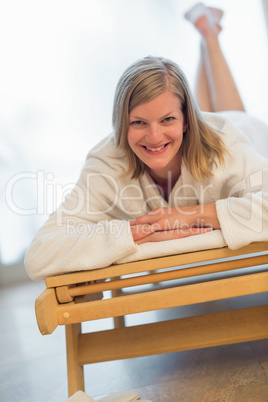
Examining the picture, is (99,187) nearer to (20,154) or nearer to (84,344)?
(84,344)

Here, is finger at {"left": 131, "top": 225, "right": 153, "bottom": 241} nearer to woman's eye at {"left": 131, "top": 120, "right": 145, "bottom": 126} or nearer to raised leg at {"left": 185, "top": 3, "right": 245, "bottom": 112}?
woman's eye at {"left": 131, "top": 120, "right": 145, "bottom": 126}

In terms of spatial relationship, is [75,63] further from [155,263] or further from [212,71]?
[155,263]

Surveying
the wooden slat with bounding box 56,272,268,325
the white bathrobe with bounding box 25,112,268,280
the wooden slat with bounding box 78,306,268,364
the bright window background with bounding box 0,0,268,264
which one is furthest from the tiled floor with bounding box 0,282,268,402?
the bright window background with bounding box 0,0,268,264

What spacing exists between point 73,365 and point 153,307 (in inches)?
10.6

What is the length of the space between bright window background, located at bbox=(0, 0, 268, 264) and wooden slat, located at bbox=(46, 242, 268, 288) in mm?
1513

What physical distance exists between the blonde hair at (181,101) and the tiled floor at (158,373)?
48 cm

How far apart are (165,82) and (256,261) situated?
1.57 ft

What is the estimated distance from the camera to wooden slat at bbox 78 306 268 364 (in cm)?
108

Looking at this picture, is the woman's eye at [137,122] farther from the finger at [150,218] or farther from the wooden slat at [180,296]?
the wooden slat at [180,296]

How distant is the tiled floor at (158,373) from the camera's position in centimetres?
109

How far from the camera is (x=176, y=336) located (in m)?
1.12

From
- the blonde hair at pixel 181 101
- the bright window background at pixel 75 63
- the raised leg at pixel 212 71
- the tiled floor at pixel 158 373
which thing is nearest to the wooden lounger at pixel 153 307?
the tiled floor at pixel 158 373

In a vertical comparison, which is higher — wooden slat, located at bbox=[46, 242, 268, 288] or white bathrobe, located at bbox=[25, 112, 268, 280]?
white bathrobe, located at bbox=[25, 112, 268, 280]

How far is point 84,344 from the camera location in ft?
3.84
